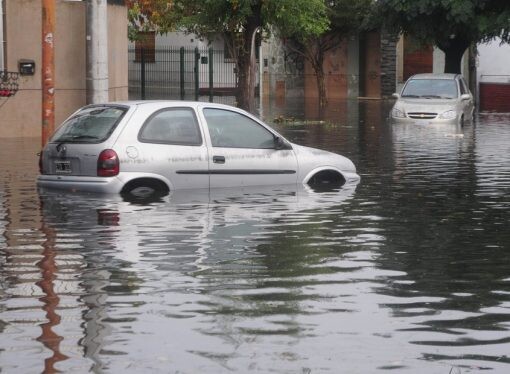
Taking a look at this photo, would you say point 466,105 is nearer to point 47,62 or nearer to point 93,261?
point 47,62

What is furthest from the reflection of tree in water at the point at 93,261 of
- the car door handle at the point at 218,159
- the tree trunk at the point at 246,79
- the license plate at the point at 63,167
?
the tree trunk at the point at 246,79

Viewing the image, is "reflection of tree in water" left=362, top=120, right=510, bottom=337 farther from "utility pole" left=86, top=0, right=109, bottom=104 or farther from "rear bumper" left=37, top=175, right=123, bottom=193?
"utility pole" left=86, top=0, right=109, bottom=104

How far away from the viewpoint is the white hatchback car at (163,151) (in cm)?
1444

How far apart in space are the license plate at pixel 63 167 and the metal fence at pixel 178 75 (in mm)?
31147

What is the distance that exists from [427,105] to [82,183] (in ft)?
64.0

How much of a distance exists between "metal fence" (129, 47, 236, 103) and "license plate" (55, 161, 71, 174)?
1226 inches

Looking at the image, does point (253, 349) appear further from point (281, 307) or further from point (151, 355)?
Result: point (281, 307)

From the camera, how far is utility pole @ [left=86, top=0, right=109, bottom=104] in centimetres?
2075

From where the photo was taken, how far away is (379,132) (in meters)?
31.8

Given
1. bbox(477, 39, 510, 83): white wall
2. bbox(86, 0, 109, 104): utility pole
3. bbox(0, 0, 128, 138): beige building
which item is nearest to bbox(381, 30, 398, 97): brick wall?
bbox(477, 39, 510, 83): white wall

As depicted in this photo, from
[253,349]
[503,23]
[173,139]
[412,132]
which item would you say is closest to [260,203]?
[173,139]

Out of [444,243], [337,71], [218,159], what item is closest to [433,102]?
[218,159]

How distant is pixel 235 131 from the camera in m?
15.4

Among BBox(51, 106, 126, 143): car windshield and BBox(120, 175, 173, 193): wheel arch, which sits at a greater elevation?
BBox(51, 106, 126, 143): car windshield
